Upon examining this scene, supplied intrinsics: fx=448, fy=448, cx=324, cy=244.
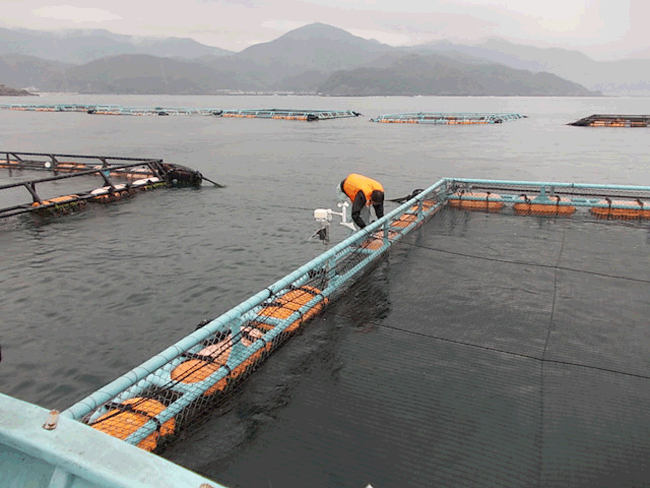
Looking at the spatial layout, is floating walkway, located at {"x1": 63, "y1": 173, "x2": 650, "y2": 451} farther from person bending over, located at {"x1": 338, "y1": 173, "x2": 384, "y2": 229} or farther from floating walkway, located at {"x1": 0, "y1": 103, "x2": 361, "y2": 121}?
floating walkway, located at {"x1": 0, "y1": 103, "x2": 361, "y2": 121}

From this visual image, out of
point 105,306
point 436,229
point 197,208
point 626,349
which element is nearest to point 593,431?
point 626,349

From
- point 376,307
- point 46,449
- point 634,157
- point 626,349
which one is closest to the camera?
point 46,449

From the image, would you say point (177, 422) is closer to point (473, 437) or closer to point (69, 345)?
point (473, 437)

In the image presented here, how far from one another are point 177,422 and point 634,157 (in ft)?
131

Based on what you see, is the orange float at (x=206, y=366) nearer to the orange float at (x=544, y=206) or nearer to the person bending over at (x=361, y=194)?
the person bending over at (x=361, y=194)

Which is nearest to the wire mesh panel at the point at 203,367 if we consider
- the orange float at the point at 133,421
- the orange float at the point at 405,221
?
the orange float at the point at 133,421

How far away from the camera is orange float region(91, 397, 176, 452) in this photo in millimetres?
4125

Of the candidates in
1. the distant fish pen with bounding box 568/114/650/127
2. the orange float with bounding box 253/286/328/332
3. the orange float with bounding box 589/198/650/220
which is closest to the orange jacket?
the orange float with bounding box 253/286/328/332

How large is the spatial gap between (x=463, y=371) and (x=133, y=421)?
3.68 meters

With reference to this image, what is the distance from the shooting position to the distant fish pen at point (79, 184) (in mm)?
16969

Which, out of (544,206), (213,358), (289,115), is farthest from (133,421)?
(289,115)

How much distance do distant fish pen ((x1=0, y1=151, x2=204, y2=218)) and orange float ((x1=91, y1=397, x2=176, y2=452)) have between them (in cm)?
1420

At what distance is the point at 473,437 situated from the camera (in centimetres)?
434

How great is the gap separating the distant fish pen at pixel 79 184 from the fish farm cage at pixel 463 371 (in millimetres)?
13722
